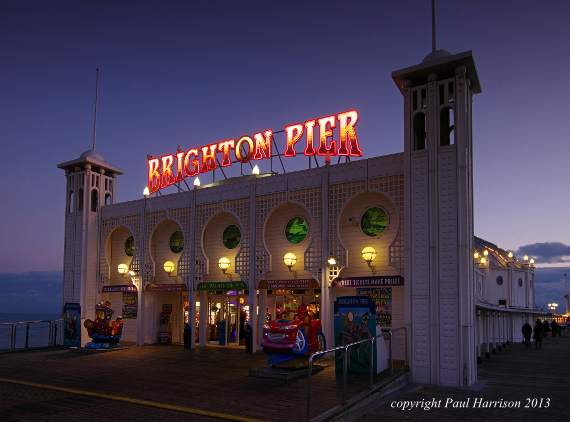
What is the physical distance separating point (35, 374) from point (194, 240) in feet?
27.7

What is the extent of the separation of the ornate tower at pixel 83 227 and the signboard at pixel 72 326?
7.10ft

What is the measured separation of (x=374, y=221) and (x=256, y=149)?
6.13 meters

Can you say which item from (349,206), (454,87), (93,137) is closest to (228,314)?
(349,206)

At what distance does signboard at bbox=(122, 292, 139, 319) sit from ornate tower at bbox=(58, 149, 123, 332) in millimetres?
1421

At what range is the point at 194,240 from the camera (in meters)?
21.4

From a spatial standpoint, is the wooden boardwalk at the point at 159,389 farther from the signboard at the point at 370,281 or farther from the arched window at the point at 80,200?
the arched window at the point at 80,200

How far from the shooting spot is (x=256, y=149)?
20.8 m

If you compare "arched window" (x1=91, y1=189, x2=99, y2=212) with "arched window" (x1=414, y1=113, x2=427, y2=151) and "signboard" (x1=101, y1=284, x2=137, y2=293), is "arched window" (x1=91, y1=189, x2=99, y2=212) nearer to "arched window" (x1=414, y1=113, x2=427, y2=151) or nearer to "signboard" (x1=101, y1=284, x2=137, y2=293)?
"signboard" (x1=101, y1=284, x2=137, y2=293)

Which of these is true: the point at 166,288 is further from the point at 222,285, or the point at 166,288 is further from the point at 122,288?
the point at 222,285

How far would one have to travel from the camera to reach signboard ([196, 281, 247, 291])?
65.6 ft

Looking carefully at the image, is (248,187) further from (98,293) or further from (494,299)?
(494,299)

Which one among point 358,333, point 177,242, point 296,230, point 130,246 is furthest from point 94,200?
point 358,333

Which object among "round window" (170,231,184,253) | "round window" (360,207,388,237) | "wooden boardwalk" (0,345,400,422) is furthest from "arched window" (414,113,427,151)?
"round window" (170,231,184,253)

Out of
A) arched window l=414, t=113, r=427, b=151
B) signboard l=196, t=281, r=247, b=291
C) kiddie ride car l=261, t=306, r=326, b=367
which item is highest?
arched window l=414, t=113, r=427, b=151
